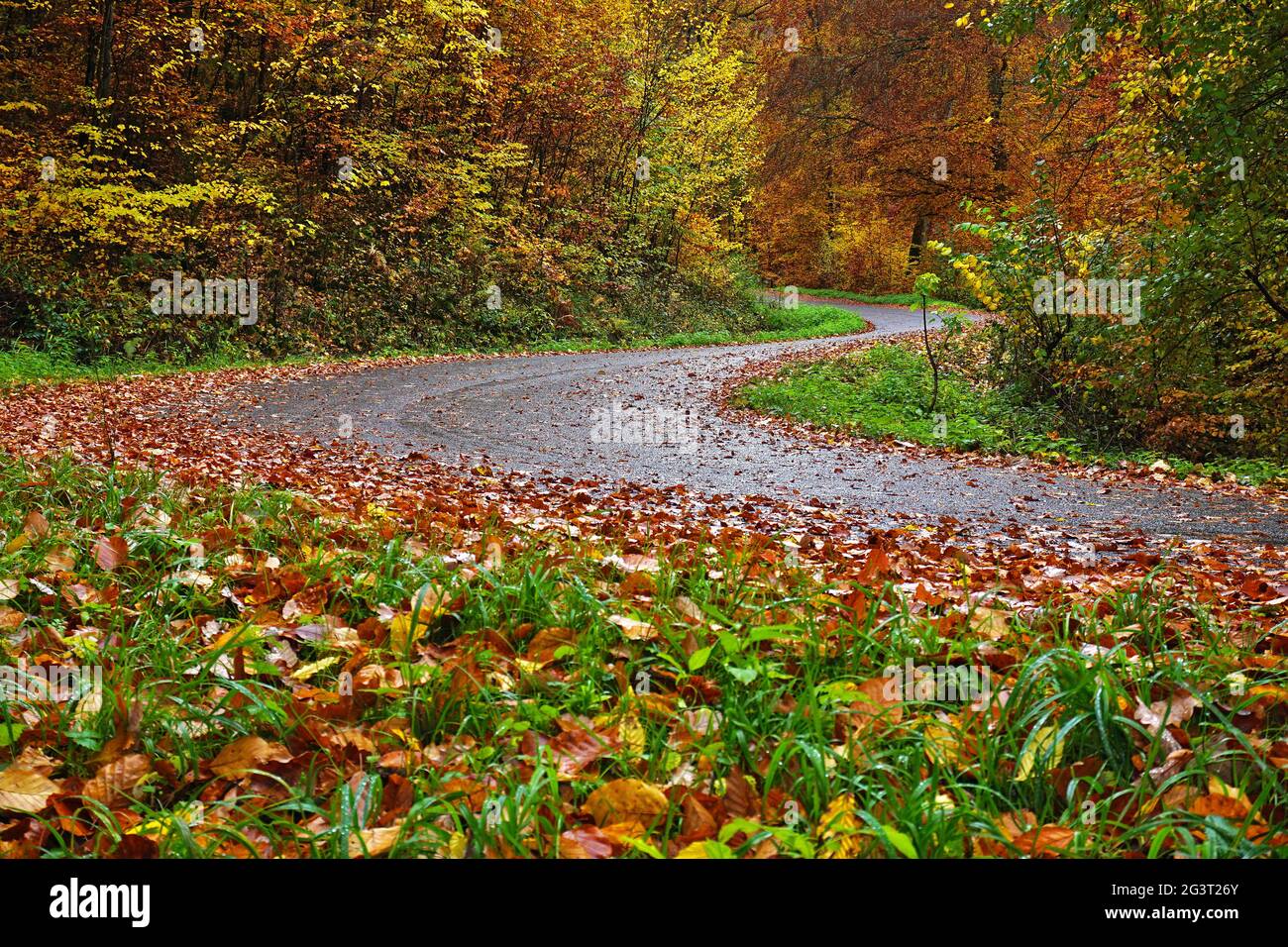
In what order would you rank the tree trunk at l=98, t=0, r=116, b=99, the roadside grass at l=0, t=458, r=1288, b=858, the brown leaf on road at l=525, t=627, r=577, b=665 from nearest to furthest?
the roadside grass at l=0, t=458, r=1288, b=858 < the brown leaf on road at l=525, t=627, r=577, b=665 < the tree trunk at l=98, t=0, r=116, b=99

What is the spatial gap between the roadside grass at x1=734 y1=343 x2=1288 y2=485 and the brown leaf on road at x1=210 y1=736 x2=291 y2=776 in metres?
8.81

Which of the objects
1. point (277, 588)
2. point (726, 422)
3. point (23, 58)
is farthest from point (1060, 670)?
point (23, 58)

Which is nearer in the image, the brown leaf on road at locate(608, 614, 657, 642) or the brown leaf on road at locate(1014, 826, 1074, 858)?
the brown leaf on road at locate(1014, 826, 1074, 858)

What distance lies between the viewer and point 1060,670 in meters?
2.46

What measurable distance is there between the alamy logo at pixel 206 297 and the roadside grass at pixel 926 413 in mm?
9845

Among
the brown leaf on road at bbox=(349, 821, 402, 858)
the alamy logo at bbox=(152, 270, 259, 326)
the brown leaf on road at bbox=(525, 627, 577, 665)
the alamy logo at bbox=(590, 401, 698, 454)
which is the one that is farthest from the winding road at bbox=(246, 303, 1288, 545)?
the brown leaf on road at bbox=(349, 821, 402, 858)

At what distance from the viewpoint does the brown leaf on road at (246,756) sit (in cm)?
221

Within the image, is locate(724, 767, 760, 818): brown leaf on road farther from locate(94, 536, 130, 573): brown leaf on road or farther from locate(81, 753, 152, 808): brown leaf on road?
locate(94, 536, 130, 573): brown leaf on road

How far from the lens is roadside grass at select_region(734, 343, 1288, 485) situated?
9.46m

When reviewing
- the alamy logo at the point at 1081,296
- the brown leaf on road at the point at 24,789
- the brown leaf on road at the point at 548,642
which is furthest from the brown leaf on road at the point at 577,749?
the alamy logo at the point at 1081,296

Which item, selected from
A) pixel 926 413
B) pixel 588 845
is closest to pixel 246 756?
pixel 588 845
